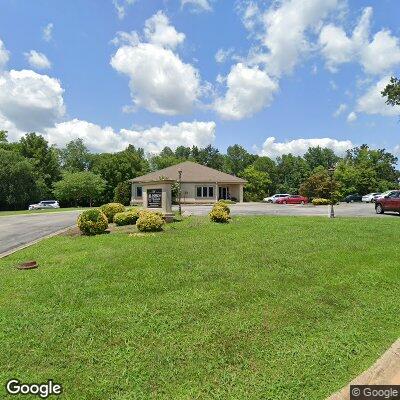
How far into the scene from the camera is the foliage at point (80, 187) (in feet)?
174

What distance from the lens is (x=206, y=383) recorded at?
5059 millimetres

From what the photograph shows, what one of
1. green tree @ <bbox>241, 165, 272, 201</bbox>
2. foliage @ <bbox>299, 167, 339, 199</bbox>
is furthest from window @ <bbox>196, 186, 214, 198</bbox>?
green tree @ <bbox>241, 165, 272, 201</bbox>

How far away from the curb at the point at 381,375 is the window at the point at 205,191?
43139mm

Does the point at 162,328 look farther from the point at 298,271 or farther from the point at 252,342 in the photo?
the point at 298,271

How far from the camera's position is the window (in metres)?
48.7

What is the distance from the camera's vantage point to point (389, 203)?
2359 centimetres

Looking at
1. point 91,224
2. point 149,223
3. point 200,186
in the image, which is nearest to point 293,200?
point 200,186

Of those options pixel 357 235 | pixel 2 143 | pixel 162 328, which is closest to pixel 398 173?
pixel 357 235

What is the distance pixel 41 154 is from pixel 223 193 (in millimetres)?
36217

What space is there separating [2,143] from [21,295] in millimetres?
65017

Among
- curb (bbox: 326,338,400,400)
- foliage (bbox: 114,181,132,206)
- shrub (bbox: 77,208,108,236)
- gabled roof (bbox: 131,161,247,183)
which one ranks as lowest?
curb (bbox: 326,338,400,400)

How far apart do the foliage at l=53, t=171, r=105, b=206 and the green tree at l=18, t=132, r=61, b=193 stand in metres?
11.8

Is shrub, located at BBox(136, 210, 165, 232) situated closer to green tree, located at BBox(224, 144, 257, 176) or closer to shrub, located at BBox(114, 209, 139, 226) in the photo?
shrub, located at BBox(114, 209, 139, 226)

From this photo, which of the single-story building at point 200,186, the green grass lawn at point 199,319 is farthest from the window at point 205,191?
the green grass lawn at point 199,319
